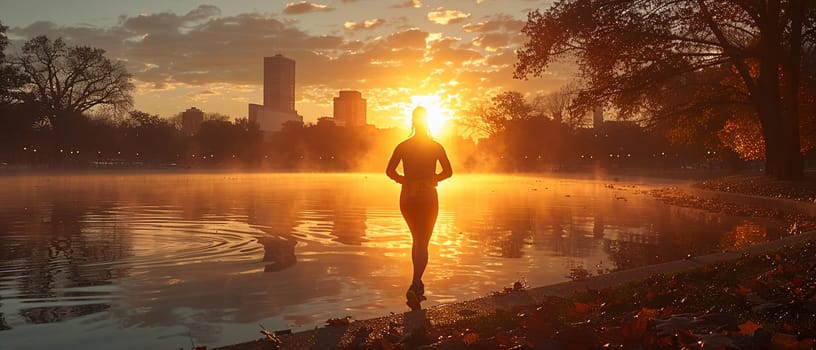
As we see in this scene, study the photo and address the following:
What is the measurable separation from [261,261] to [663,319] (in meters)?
6.65

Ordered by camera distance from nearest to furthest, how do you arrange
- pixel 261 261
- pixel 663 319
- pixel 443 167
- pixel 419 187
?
pixel 663 319 → pixel 419 187 → pixel 443 167 → pixel 261 261

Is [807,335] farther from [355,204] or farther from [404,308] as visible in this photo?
[355,204]

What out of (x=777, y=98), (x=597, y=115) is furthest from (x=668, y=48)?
(x=597, y=115)

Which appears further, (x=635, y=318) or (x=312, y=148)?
(x=312, y=148)

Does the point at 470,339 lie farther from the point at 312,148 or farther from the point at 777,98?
the point at 312,148

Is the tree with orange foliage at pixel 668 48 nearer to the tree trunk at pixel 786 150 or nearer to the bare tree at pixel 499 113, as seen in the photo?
the tree trunk at pixel 786 150

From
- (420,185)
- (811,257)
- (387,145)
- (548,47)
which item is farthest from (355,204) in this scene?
(387,145)

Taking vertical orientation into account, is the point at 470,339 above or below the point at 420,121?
below

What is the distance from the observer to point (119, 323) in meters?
6.10

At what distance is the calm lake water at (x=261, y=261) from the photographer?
6215 mm

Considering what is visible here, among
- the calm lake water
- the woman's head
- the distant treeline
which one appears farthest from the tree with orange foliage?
the distant treeline

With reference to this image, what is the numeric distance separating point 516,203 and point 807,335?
20.1 m

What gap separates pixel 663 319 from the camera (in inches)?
179

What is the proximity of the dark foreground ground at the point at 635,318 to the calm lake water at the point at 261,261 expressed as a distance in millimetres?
1155
